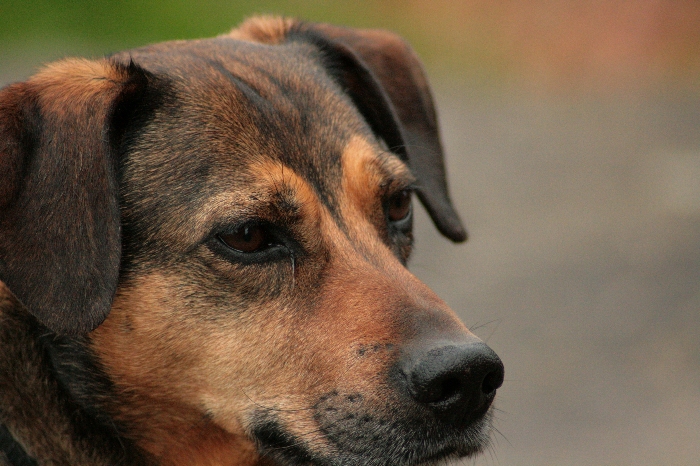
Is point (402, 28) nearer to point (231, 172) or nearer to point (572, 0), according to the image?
point (572, 0)

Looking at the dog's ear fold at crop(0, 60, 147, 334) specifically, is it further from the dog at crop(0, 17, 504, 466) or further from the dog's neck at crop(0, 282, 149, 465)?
the dog's neck at crop(0, 282, 149, 465)

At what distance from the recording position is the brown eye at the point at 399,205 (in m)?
4.29

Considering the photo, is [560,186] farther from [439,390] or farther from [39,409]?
[39,409]

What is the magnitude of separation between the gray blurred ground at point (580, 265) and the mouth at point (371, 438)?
122 cm

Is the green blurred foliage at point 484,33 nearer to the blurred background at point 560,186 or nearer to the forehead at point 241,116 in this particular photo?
the blurred background at point 560,186

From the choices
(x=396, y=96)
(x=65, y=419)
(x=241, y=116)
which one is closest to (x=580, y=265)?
(x=396, y=96)

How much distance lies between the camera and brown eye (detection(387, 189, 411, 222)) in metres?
4.29

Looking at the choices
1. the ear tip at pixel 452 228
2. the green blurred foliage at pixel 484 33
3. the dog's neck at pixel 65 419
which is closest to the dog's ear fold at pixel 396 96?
the ear tip at pixel 452 228

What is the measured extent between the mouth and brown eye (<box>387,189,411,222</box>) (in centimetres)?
112

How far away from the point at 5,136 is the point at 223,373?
1171 millimetres

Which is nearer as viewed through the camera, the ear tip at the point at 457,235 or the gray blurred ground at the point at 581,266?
the ear tip at the point at 457,235

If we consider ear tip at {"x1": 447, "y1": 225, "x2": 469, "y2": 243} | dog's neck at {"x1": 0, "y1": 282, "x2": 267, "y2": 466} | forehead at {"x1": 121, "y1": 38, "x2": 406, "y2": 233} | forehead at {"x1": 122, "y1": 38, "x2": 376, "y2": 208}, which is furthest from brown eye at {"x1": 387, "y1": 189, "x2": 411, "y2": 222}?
dog's neck at {"x1": 0, "y1": 282, "x2": 267, "y2": 466}

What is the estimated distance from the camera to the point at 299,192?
12.3ft

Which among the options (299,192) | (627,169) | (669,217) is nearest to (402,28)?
(627,169)
